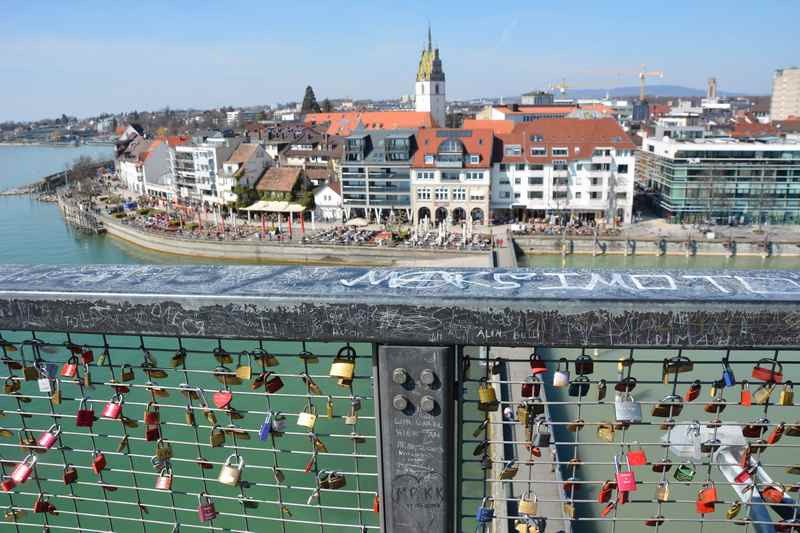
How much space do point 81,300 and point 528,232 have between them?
2173 centimetres

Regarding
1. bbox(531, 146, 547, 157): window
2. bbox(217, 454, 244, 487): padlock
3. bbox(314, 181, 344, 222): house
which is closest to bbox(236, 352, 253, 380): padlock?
bbox(217, 454, 244, 487): padlock

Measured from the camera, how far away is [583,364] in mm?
1220

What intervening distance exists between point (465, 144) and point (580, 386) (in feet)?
76.6

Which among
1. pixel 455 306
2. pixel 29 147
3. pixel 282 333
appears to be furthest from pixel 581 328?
pixel 29 147

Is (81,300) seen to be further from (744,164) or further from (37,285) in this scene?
(744,164)

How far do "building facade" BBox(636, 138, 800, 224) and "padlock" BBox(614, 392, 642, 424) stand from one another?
79.1 feet

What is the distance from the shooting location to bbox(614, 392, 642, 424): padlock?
1.21 m

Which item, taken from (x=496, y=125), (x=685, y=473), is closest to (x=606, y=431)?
(x=685, y=473)

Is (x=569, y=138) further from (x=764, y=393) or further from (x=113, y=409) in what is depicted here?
(x=113, y=409)

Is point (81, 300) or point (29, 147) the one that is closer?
point (81, 300)

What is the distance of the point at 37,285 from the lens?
1317mm

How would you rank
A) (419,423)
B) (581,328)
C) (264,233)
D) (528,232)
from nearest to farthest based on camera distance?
(581,328), (419,423), (528,232), (264,233)

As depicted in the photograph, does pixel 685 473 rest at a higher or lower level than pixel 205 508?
higher

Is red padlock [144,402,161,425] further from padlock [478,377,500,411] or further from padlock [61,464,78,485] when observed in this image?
padlock [478,377,500,411]
